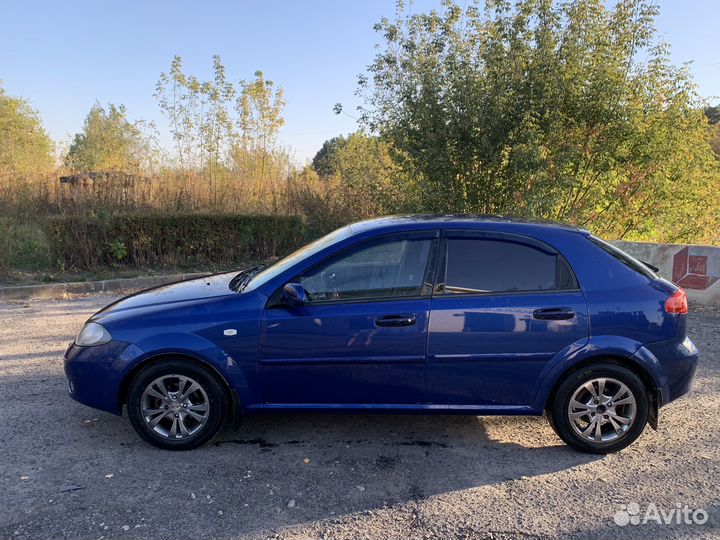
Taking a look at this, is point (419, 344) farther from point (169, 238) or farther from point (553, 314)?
point (169, 238)

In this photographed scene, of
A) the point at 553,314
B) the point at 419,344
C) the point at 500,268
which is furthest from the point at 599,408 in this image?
the point at 419,344

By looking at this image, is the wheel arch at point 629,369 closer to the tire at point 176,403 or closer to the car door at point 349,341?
the car door at point 349,341

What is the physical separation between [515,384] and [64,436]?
3353 millimetres

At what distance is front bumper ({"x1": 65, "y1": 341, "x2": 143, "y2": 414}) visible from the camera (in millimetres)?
3635

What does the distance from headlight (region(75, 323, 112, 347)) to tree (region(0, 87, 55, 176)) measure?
55.0 ft

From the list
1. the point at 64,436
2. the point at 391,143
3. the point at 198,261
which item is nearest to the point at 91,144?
the point at 198,261

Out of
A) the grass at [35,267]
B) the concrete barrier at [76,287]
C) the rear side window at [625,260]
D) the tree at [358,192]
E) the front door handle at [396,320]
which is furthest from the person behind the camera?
the tree at [358,192]

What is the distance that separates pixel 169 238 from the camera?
1150 cm

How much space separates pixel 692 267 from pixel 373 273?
264 inches

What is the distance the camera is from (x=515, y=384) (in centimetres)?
364

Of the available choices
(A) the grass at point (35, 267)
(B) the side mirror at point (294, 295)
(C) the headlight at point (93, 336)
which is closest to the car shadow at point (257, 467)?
(C) the headlight at point (93, 336)

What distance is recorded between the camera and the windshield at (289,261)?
3.92 metres

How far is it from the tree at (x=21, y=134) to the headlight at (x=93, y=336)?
16754 mm

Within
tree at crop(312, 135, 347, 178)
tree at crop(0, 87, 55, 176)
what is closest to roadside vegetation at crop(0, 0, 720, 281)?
tree at crop(312, 135, 347, 178)
